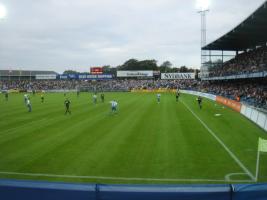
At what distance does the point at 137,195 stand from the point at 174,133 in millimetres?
17693

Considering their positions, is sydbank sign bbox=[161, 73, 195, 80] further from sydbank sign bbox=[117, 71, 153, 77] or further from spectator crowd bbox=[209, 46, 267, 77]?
spectator crowd bbox=[209, 46, 267, 77]

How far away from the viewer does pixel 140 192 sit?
5523 mm

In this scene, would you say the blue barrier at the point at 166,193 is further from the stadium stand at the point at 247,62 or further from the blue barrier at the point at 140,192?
the stadium stand at the point at 247,62

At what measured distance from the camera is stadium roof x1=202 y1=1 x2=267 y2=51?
1815 inches

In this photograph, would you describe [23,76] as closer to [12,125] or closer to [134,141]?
[12,125]

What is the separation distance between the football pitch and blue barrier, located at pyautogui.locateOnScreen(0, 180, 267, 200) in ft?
22.7

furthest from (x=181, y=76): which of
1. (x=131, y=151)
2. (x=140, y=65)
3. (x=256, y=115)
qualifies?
(x=131, y=151)

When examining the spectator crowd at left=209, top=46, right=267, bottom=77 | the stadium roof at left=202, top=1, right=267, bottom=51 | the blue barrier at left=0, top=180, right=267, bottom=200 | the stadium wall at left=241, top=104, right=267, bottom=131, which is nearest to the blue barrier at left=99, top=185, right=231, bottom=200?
the blue barrier at left=0, top=180, right=267, bottom=200

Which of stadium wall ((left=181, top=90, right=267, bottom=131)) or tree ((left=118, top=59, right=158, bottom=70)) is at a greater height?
tree ((left=118, top=59, right=158, bottom=70))

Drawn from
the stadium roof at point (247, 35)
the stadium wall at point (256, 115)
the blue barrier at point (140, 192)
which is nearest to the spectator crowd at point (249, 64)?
the stadium roof at point (247, 35)

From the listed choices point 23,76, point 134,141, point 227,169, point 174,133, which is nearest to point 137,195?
point 227,169

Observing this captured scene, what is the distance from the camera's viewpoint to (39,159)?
15797mm

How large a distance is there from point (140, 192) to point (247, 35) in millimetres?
59639

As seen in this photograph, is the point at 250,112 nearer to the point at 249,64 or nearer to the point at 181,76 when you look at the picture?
the point at 249,64
